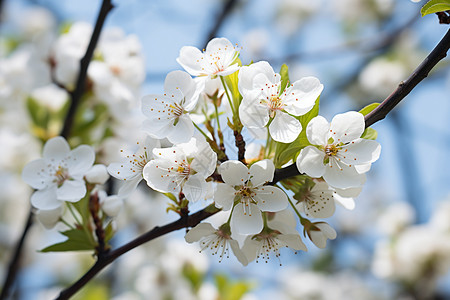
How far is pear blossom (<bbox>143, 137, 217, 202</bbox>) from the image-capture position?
886 mm

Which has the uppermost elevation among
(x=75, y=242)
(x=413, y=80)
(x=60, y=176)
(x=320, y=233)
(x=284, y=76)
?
(x=413, y=80)

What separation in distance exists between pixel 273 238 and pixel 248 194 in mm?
147

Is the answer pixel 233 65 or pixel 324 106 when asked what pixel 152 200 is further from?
pixel 233 65

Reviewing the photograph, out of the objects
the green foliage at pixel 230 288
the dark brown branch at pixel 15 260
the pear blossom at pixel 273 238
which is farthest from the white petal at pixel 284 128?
the green foliage at pixel 230 288

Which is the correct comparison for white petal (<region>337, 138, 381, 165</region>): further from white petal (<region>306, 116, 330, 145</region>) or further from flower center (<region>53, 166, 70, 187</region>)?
flower center (<region>53, 166, 70, 187</region>)

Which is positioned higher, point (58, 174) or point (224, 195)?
point (224, 195)

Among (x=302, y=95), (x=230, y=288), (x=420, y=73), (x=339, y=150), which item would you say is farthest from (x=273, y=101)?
(x=230, y=288)

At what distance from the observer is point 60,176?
1.12m

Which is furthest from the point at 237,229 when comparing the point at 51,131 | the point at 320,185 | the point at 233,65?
the point at 51,131

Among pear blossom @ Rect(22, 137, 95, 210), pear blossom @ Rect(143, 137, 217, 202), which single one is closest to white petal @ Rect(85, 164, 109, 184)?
pear blossom @ Rect(22, 137, 95, 210)

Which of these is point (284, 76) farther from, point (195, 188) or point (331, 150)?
point (195, 188)

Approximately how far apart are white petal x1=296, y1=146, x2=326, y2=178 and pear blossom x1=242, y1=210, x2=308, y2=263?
0.17 metres

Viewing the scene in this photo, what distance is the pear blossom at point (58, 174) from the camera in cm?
107

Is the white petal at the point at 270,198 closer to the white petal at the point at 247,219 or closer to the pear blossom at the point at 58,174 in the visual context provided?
the white petal at the point at 247,219
